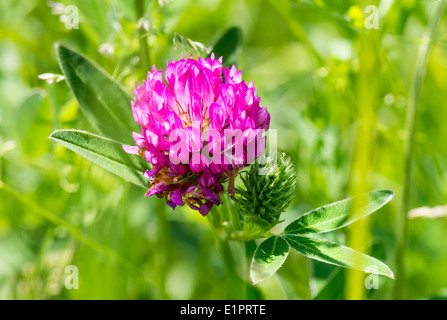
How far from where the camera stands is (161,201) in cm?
141

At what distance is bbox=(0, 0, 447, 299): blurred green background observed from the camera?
1.48 meters

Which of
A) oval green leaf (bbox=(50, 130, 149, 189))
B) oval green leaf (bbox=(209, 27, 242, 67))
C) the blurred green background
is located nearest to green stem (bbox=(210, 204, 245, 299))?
the blurred green background

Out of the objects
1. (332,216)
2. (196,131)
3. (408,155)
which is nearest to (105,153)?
(196,131)

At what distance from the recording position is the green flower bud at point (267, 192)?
106 centimetres

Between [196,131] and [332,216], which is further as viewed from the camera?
[332,216]

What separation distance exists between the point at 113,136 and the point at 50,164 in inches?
26.7

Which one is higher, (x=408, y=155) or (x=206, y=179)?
(x=408, y=155)

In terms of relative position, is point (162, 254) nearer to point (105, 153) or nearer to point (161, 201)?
point (161, 201)

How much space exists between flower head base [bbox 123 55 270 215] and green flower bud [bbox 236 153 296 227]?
6 centimetres

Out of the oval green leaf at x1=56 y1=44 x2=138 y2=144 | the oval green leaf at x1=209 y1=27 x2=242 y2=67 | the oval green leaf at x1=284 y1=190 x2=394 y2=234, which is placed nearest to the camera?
the oval green leaf at x1=284 y1=190 x2=394 y2=234

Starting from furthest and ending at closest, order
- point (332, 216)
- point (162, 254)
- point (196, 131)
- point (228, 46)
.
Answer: point (162, 254), point (228, 46), point (332, 216), point (196, 131)

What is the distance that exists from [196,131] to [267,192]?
0.19 m

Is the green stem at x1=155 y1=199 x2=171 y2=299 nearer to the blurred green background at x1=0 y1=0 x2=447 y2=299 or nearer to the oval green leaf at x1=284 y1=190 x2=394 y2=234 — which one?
the blurred green background at x1=0 y1=0 x2=447 y2=299
